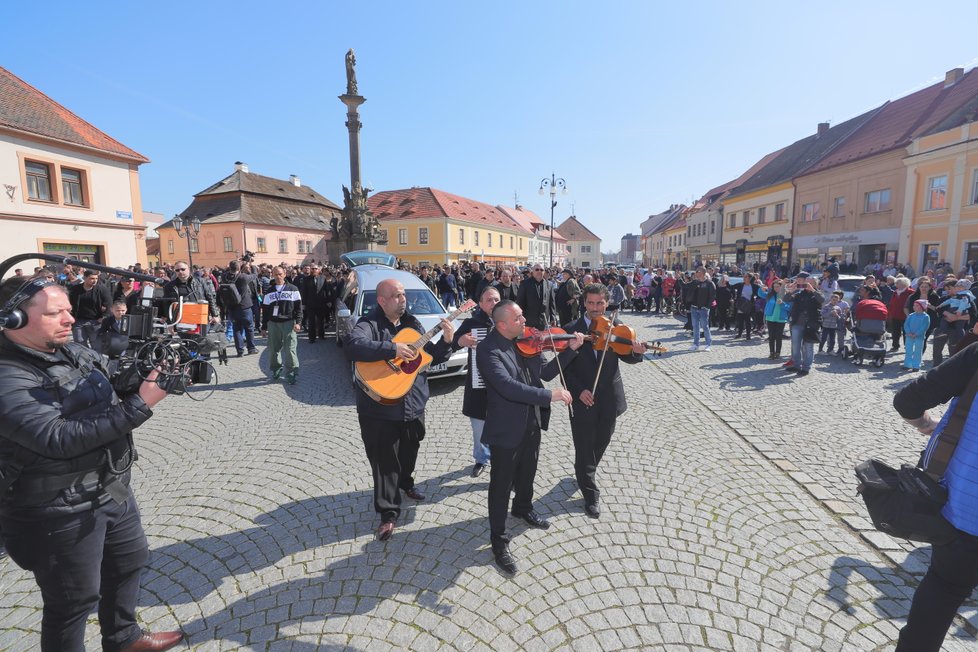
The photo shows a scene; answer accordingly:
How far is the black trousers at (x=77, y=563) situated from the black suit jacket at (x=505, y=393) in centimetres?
203

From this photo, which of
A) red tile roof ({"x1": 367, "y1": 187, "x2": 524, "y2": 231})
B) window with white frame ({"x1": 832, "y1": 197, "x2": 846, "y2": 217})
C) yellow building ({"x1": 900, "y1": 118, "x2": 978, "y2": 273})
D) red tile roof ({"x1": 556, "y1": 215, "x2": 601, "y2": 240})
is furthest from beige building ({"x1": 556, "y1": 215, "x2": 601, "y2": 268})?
yellow building ({"x1": 900, "y1": 118, "x2": 978, "y2": 273})

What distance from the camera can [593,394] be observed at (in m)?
4.01

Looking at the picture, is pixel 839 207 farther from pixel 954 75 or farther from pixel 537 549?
pixel 537 549

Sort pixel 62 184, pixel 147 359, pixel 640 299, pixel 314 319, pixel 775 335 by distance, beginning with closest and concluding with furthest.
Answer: pixel 147 359 < pixel 775 335 < pixel 314 319 < pixel 640 299 < pixel 62 184

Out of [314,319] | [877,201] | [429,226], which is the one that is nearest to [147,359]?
[314,319]

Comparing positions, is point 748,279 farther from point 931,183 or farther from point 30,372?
point 931,183

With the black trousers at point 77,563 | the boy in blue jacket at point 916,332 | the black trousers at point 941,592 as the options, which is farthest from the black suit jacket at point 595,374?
the boy in blue jacket at point 916,332

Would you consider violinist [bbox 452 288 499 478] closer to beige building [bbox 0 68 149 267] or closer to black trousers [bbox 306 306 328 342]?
black trousers [bbox 306 306 328 342]

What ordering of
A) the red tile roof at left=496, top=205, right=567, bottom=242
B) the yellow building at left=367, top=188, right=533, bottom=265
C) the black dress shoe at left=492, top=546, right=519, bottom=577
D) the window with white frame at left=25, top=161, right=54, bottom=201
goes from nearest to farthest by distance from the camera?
1. the black dress shoe at left=492, top=546, right=519, bottom=577
2. the window with white frame at left=25, top=161, right=54, bottom=201
3. the yellow building at left=367, top=188, right=533, bottom=265
4. the red tile roof at left=496, top=205, right=567, bottom=242

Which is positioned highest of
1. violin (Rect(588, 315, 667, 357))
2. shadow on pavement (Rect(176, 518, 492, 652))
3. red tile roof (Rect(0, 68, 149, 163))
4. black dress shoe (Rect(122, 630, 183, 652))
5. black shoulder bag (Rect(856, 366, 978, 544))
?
red tile roof (Rect(0, 68, 149, 163))

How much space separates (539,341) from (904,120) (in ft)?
105

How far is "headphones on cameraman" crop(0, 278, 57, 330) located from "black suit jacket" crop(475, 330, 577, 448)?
7.40 feet

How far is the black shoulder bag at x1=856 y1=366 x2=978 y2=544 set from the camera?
7.06 ft

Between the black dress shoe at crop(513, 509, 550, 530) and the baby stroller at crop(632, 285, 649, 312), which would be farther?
the baby stroller at crop(632, 285, 649, 312)
